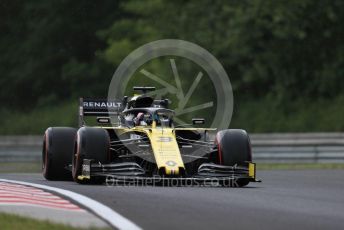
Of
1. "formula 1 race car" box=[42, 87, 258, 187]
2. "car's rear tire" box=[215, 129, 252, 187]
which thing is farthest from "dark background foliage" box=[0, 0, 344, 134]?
"car's rear tire" box=[215, 129, 252, 187]

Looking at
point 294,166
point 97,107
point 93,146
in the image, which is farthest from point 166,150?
point 294,166

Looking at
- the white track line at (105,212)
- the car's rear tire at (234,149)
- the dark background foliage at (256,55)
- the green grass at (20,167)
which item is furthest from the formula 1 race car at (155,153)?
the dark background foliage at (256,55)

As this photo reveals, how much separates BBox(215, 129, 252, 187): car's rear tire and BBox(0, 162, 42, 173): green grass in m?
10.8

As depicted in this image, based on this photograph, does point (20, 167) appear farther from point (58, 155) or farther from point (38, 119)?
point (38, 119)

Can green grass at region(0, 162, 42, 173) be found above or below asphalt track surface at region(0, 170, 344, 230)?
above

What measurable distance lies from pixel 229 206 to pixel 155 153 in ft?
12.4

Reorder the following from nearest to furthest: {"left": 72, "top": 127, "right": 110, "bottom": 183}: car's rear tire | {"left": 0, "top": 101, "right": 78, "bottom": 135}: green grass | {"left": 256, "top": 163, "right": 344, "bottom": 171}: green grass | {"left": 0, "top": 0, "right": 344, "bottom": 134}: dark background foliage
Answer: {"left": 72, "top": 127, "right": 110, "bottom": 183}: car's rear tire
{"left": 256, "top": 163, "right": 344, "bottom": 171}: green grass
{"left": 0, "top": 0, "right": 344, "bottom": 134}: dark background foliage
{"left": 0, "top": 101, "right": 78, "bottom": 135}: green grass

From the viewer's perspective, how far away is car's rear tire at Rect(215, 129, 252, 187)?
49.2 ft

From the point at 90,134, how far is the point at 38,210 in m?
4.96

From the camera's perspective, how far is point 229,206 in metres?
10.8

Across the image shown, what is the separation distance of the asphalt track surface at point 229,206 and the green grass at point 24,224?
740 mm

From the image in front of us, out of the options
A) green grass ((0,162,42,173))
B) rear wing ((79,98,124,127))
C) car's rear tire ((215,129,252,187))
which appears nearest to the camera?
car's rear tire ((215,129,252,187))

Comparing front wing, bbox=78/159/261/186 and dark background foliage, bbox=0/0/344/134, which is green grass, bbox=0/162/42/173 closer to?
dark background foliage, bbox=0/0/344/134

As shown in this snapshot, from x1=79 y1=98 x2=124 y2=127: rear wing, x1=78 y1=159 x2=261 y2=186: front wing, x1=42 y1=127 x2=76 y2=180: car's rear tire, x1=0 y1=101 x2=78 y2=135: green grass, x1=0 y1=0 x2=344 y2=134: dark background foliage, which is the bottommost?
x1=78 y1=159 x2=261 y2=186: front wing
